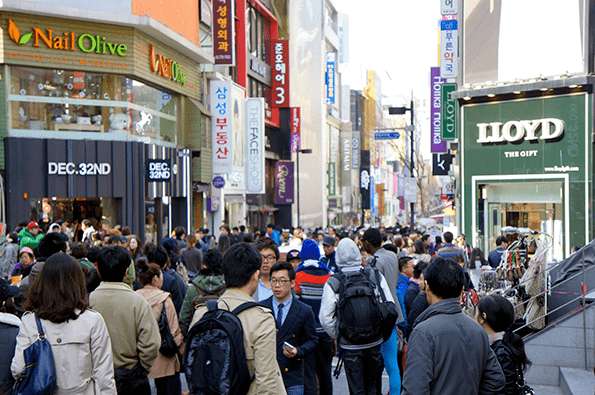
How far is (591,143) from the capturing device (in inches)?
848

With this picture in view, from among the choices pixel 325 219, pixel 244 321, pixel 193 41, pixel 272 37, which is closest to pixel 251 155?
pixel 193 41

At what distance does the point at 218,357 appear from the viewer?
3852 mm

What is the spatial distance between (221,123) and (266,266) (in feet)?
73.9

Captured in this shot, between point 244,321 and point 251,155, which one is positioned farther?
point 251,155

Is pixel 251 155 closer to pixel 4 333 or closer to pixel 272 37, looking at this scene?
pixel 272 37

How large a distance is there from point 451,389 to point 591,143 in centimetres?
1975

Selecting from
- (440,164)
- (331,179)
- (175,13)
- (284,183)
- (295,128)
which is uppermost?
(175,13)

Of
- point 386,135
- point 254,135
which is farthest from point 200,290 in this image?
point 254,135

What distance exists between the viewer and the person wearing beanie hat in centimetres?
701

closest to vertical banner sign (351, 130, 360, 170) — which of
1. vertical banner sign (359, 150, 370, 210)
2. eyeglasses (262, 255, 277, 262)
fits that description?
vertical banner sign (359, 150, 370, 210)

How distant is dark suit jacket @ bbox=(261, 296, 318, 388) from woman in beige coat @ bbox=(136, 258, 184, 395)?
4.02 feet

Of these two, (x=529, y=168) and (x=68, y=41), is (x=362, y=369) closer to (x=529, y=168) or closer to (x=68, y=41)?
(x=68, y=41)


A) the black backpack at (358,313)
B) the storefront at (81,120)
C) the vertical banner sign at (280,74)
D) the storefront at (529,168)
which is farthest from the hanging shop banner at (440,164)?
the black backpack at (358,313)

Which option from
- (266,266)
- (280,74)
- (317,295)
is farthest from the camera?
(280,74)
